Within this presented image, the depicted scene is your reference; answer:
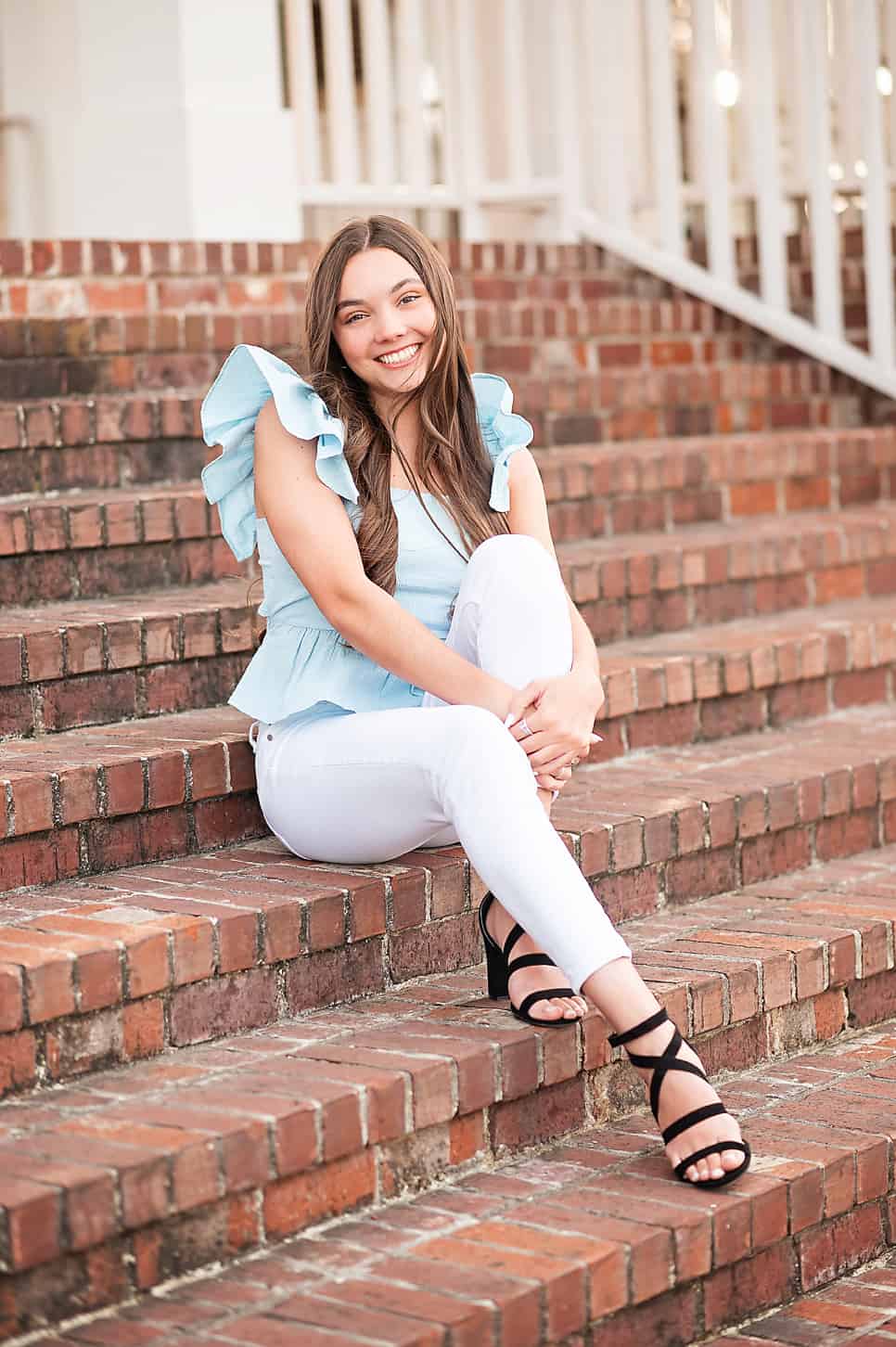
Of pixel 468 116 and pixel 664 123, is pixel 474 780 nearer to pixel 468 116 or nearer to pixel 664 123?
pixel 664 123

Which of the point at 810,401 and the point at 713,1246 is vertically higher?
the point at 810,401

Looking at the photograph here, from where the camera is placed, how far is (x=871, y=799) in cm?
363

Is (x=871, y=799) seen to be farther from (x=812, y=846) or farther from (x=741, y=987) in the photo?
(x=741, y=987)

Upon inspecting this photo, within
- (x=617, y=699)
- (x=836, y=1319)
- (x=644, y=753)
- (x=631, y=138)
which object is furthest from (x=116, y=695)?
(x=631, y=138)

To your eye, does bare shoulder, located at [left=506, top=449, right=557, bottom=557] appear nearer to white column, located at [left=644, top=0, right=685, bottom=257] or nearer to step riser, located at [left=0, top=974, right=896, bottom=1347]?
step riser, located at [left=0, top=974, right=896, bottom=1347]

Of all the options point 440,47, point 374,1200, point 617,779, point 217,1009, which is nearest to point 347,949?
point 217,1009

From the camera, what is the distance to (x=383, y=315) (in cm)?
276

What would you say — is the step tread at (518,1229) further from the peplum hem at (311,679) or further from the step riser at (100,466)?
the step riser at (100,466)

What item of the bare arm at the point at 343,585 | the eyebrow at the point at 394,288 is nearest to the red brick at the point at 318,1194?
the bare arm at the point at 343,585

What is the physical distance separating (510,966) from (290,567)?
701 mm

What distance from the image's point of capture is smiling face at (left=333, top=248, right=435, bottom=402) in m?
2.76

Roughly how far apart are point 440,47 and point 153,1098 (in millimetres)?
4654

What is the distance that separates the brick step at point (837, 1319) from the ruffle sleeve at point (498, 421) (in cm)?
130

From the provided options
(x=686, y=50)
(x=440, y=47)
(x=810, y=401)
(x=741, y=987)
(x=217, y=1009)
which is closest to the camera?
(x=217, y=1009)
